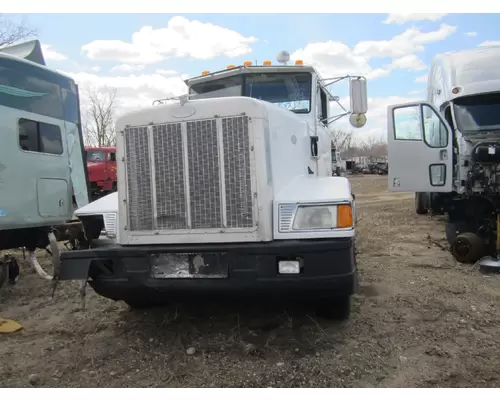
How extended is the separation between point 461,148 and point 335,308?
171 inches

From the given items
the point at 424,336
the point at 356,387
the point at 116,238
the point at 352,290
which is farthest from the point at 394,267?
the point at 116,238

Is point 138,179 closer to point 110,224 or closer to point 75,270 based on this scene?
point 110,224

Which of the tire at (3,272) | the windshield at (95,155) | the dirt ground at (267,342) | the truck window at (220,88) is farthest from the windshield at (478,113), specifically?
the windshield at (95,155)

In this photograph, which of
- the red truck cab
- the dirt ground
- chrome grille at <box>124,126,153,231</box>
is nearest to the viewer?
the dirt ground

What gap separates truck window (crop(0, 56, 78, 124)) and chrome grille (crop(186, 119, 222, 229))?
11.0 ft

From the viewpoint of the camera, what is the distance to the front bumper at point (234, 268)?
327cm

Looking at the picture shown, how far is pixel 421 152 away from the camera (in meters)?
7.12

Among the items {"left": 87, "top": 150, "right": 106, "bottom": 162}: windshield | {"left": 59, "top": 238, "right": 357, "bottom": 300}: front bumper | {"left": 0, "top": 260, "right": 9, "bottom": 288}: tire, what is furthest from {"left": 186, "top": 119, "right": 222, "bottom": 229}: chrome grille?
{"left": 87, "top": 150, "right": 106, "bottom": 162}: windshield

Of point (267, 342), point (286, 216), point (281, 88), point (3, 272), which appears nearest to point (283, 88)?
point (281, 88)

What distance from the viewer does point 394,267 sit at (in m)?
6.11

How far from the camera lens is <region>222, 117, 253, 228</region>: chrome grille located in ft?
11.3

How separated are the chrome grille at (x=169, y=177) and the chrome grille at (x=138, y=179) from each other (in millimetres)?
85

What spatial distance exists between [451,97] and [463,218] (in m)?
1.93

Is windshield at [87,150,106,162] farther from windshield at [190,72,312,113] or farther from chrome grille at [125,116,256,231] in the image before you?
chrome grille at [125,116,256,231]
